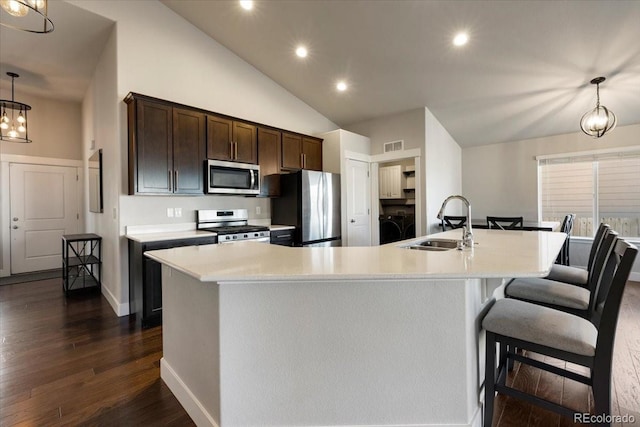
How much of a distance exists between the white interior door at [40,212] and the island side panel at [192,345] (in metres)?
5.14

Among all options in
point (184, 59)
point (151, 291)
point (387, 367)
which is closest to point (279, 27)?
point (184, 59)

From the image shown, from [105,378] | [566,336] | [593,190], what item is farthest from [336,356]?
[593,190]

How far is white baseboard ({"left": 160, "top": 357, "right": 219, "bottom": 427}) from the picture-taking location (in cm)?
152

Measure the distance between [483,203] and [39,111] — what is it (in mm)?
8312

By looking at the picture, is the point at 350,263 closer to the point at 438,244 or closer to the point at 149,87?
the point at 438,244

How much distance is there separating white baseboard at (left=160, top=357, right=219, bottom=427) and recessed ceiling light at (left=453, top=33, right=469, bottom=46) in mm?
3852

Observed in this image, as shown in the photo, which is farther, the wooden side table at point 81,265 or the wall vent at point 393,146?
the wall vent at point 393,146

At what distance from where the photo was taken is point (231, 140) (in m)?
3.83

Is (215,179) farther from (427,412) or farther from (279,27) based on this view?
(427,412)

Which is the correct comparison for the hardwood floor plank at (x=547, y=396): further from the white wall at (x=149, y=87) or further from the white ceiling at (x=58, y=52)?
the white ceiling at (x=58, y=52)

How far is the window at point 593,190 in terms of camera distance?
4598 mm

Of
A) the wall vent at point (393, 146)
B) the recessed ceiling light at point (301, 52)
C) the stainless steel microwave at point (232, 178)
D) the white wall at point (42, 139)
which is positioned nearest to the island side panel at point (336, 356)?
the stainless steel microwave at point (232, 178)

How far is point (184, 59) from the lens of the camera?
12.4 feet

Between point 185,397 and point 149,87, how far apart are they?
331 cm
